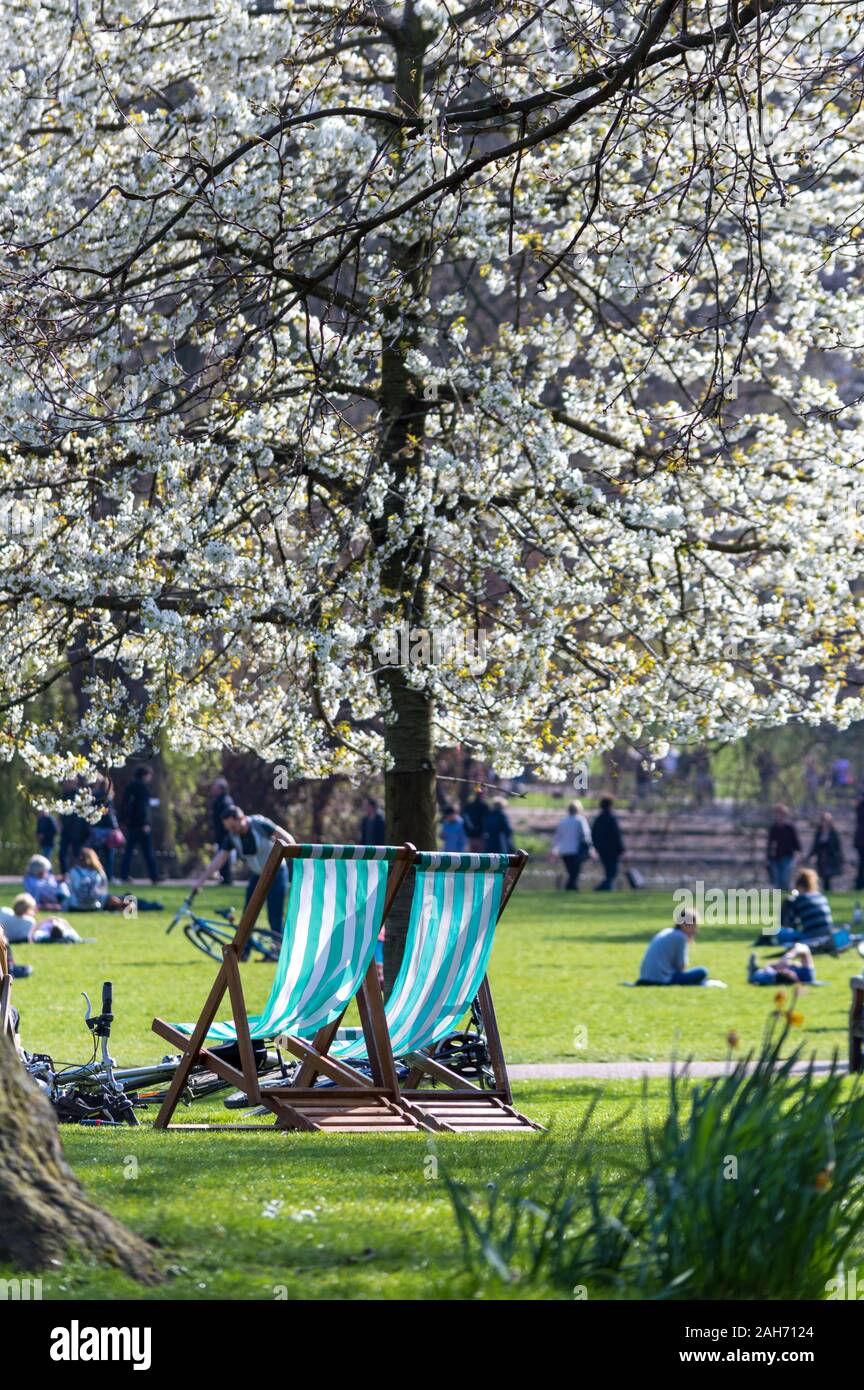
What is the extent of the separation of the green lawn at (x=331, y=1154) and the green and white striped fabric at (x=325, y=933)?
595 millimetres

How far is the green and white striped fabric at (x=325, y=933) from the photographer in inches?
344

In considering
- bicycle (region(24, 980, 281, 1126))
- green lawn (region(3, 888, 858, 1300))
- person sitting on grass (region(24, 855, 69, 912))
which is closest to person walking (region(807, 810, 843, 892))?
person sitting on grass (region(24, 855, 69, 912))

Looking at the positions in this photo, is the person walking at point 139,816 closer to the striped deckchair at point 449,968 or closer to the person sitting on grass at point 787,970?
the person sitting on grass at point 787,970

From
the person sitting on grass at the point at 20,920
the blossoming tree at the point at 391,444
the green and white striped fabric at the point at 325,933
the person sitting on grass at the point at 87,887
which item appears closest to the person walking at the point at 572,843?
the person sitting on grass at the point at 87,887

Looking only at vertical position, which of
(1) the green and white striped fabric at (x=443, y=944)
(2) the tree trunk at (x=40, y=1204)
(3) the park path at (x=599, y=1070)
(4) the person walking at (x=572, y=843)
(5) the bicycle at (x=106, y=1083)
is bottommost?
(3) the park path at (x=599, y=1070)

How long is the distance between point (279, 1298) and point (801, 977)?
640 inches

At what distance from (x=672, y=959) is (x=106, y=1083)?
11.1 meters

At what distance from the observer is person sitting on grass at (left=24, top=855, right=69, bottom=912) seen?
26.8m

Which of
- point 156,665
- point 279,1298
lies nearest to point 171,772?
point 156,665

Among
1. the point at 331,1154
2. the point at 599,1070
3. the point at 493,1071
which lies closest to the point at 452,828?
the point at 599,1070

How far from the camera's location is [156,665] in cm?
1341

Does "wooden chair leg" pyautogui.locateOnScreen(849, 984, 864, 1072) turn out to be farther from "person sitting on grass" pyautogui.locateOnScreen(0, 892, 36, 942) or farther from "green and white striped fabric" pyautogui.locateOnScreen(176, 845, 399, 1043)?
"person sitting on grass" pyautogui.locateOnScreen(0, 892, 36, 942)
